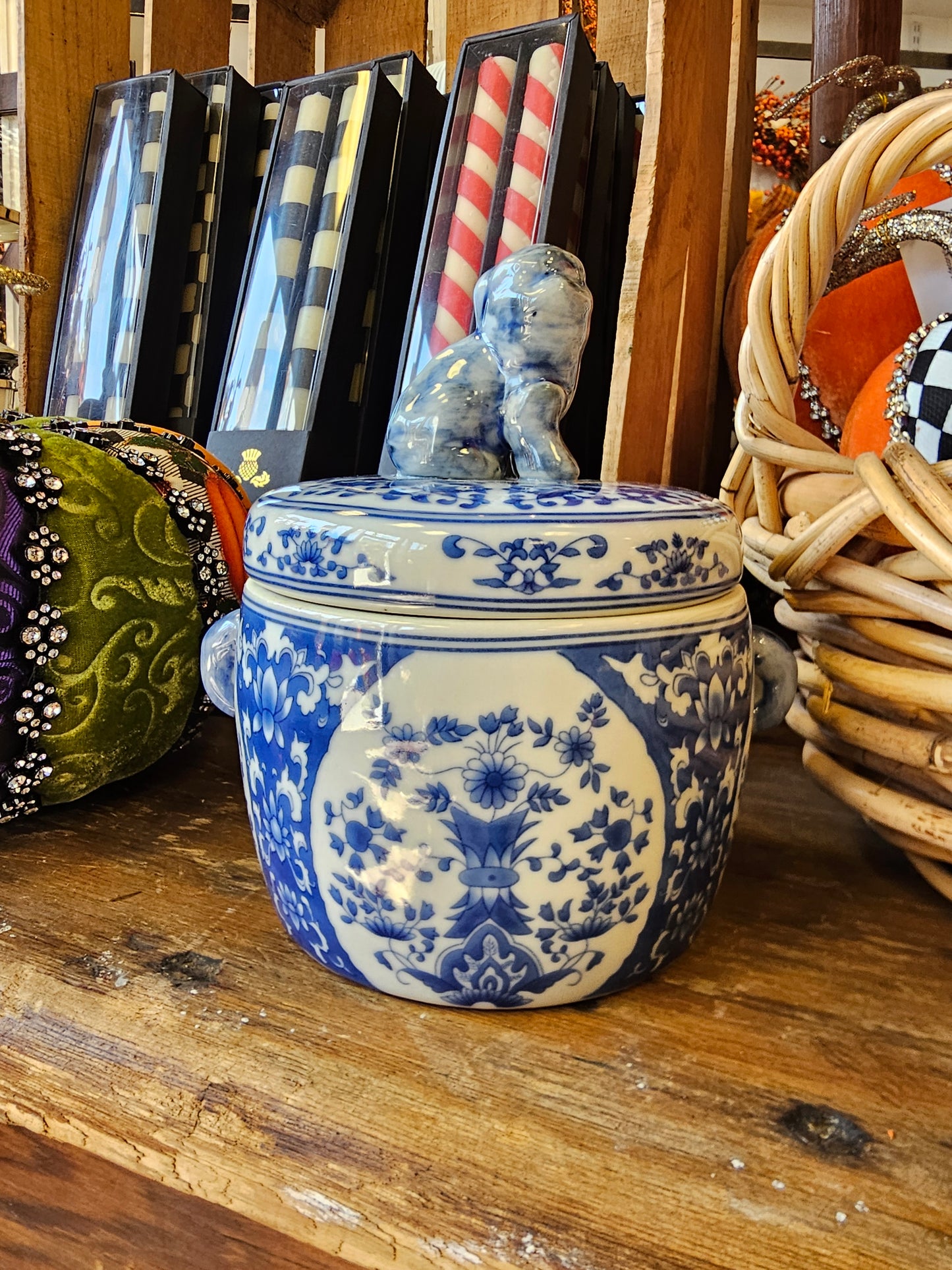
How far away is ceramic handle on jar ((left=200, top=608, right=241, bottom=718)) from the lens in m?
0.42

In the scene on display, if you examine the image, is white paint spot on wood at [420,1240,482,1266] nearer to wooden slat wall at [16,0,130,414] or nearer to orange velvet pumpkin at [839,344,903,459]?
orange velvet pumpkin at [839,344,903,459]

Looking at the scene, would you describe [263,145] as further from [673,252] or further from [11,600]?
[11,600]

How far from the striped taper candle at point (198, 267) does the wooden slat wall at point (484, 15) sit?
0.26 metres

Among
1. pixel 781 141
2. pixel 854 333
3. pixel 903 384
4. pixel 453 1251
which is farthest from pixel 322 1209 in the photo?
pixel 781 141

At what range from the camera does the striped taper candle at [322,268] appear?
756 mm

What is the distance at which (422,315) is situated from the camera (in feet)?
2.34

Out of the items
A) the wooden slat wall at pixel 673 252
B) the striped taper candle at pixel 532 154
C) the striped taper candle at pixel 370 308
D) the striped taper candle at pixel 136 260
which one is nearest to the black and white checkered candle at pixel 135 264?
the striped taper candle at pixel 136 260

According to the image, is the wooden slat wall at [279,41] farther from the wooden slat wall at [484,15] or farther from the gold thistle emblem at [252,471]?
the gold thistle emblem at [252,471]

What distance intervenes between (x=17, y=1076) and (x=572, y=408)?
0.57 meters

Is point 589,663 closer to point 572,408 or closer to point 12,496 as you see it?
point 12,496

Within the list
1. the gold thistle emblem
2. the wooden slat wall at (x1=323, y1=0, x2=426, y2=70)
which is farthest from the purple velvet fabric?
the wooden slat wall at (x1=323, y1=0, x2=426, y2=70)

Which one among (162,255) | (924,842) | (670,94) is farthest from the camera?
(162,255)

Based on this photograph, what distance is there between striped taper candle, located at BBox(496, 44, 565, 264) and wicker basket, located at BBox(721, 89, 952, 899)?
28cm

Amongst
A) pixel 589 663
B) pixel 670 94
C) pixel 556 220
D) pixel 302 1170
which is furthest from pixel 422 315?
pixel 302 1170
